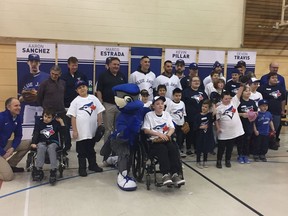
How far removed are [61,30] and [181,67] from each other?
8.89ft

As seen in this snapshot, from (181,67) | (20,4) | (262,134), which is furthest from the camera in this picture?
(20,4)

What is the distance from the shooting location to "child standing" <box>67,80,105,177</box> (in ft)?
11.4

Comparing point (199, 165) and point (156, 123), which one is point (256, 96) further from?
point (156, 123)

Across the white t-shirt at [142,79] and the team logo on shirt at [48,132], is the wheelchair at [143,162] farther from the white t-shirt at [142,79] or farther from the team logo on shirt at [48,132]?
the white t-shirt at [142,79]

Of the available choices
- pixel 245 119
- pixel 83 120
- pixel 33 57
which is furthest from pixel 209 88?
pixel 33 57

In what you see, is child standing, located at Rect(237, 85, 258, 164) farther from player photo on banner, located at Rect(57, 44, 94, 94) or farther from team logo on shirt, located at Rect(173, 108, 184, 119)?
player photo on banner, located at Rect(57, 44, 94, 94)

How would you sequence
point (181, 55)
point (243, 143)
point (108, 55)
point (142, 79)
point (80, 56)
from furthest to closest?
point (181, 55)
point (108, 55)
point (80, 56)
point (142, 79)
point (243, 143)

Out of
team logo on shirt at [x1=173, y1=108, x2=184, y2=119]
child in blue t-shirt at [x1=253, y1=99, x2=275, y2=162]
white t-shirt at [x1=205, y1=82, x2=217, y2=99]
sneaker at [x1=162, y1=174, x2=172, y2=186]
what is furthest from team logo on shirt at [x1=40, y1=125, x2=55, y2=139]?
child in blue t-shirt at [x1=253, y1=99, x2=275, y2=162]

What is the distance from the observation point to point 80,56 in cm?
529

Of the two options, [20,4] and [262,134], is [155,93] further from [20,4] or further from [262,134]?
[20,4]

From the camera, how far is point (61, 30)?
6020mm

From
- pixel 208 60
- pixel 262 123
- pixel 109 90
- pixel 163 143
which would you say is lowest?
pixel 163 143

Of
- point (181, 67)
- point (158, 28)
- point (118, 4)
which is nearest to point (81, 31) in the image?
point (118, 4)

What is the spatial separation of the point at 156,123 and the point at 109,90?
941 mm
